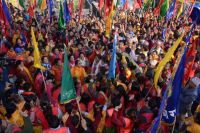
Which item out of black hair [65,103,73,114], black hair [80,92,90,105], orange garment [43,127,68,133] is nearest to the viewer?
orange garment [43,127,68,133]

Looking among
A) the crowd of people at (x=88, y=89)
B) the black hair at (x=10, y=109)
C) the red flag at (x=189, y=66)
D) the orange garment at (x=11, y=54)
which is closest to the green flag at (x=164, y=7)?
the crowd of people at (x=88, y=89)

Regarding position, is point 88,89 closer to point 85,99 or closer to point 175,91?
point 85,99

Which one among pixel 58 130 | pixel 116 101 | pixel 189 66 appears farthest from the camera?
pixel 189 66

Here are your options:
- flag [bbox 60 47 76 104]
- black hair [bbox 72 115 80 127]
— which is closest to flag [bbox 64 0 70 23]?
flag [bbox 60 47 76 104]

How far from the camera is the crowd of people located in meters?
Answer: 5.00

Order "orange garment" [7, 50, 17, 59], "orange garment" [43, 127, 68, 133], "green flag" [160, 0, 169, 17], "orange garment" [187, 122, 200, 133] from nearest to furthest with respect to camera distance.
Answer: "orange garment" [43, 127, 68, 133] < "orange garment" [187, 122, 200, 133] < "orange garment" [7, 50, 17, 59] < "green flag" [160, 0, 169, 17]

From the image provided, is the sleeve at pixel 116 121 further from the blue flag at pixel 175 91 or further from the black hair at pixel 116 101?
the blue flag at pixel 175 91

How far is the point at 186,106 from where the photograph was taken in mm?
5910

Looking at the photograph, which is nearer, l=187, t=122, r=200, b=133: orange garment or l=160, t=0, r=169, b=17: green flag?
l=187, t=122, r=200, b=133: orange garment

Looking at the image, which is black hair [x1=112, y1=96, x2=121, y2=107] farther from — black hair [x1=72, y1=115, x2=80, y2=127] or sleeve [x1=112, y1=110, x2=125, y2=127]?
black hair [x1=72, y1=115, x2=80, y2=127]

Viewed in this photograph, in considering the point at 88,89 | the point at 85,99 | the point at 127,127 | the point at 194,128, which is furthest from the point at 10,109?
the point at 194,128

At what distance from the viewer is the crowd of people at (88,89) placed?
197 inches

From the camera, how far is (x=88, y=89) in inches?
250

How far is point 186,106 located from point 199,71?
100 inches
